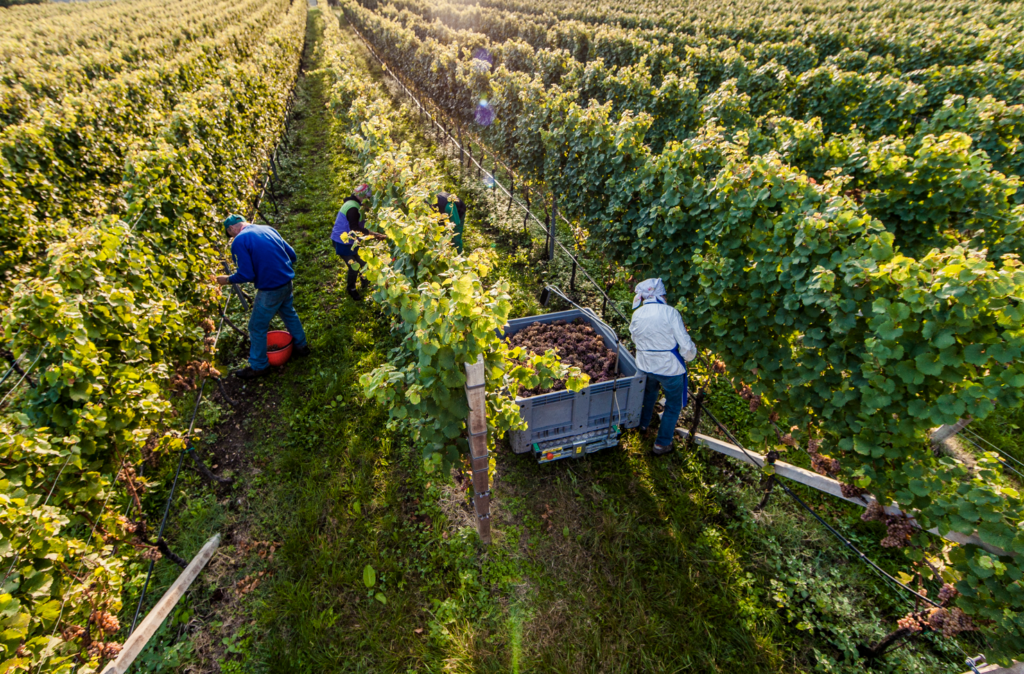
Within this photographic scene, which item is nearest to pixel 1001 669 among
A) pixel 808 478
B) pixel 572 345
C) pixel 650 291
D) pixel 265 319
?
pixel 808 478

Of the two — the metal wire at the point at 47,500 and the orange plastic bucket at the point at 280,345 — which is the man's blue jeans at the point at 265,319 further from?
the metal wire at the point at 47,500

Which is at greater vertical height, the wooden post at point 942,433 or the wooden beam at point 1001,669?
the wooden beam at point 1001,669

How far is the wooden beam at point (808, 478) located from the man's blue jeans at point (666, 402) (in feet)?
1.07

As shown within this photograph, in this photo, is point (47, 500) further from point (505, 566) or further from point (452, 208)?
point (452, 208)

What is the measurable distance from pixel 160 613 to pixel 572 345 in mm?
4147

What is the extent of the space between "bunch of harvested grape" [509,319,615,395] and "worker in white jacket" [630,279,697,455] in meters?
0.47

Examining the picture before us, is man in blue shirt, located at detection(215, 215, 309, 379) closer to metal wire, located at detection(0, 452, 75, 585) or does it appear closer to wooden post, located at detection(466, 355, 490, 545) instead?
metal wire, located at detection(0, 452, 75, 585)

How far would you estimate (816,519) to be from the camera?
4.23 m

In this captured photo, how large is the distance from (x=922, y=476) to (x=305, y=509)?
5033 millimetres

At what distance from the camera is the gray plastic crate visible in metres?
4.30

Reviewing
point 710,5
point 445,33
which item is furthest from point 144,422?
point 710,5

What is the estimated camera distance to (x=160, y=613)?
3277 mm

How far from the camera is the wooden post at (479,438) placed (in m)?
2.96

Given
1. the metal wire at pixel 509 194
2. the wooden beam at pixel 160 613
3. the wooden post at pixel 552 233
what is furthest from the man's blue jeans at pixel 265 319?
the wooden post at pixel 552 233
